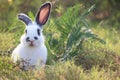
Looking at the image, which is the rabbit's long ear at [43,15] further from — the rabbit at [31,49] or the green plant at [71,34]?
the green plant at [71,34]

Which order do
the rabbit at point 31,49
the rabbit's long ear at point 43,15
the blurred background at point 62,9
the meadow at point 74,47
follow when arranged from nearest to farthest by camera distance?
the rabbit at point 31,49 → the rabbit's long ear at point 43,15 → the meadow at point 74,47 → the blurred background at point 62,9

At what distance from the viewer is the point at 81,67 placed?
5.53 meters

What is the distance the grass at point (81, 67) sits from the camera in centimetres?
478

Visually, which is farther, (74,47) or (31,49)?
(74,47)

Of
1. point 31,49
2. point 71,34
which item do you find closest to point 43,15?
point 31,49

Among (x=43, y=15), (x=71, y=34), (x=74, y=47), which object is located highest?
(x=43, y=15)

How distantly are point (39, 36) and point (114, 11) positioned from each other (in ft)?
19.9

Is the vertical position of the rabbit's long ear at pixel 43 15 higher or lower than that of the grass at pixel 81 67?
higher

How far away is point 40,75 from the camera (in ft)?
15.6

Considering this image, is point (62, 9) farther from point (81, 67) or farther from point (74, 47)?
point (81, 67)

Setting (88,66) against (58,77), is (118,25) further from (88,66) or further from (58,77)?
(58,77)

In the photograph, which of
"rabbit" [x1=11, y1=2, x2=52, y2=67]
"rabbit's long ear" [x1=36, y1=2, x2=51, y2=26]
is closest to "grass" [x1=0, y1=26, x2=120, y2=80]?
"rabbit" [x1=11, y1=2, x2=52, y2=67]

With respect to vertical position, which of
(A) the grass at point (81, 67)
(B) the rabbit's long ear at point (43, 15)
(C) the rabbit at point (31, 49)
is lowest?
(A) the grass at point (81, 67)

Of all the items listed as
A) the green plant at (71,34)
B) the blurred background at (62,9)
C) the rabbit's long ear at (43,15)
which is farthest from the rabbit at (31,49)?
the blurred background at (62,9)
